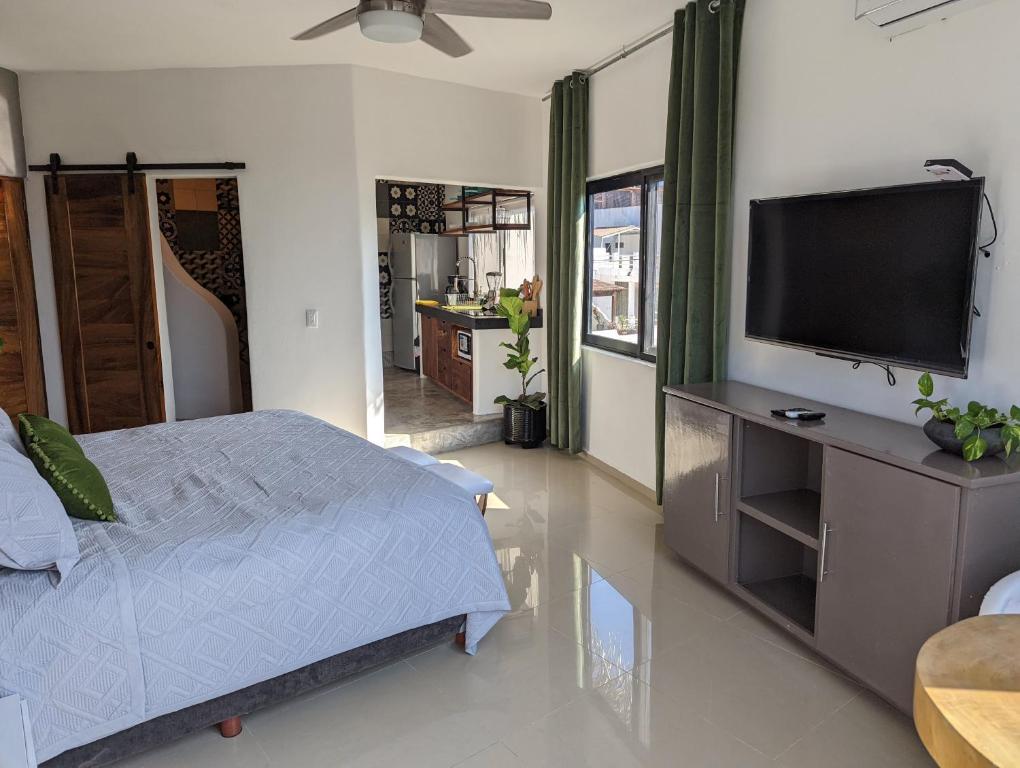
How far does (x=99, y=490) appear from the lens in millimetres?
2320

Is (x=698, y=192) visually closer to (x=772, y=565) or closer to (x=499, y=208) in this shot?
(x=772, y=565)

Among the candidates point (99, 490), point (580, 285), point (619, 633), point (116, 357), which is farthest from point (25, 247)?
point (619, 633)

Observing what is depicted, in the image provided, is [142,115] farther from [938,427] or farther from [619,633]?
[938,427]

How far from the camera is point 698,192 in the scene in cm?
352

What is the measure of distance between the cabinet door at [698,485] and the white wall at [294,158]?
241 centimetres

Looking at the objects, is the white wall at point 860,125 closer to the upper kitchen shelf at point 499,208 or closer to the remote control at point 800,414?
the remote control at point 800,414

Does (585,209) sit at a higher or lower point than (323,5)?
lower

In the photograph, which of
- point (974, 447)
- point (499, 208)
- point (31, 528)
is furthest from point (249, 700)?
point (499, 208)

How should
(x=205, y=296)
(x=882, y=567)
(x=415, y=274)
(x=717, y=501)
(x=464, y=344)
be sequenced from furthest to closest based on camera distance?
1. (x=415, y=274)
2. (x=464, y=344)
3. (x=205, y=296)
4. (x=717, y=501)
5. (x=882, y=567)

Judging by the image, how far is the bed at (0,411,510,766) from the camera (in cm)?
185

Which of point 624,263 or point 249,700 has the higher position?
point 624,263

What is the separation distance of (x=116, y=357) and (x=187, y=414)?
1358 mm

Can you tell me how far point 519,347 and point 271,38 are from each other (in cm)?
259

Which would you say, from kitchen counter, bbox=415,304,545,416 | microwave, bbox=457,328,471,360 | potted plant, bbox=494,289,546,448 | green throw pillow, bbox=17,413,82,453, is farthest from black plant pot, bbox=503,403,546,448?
green throw pillow, bbox=17,413,82,453
